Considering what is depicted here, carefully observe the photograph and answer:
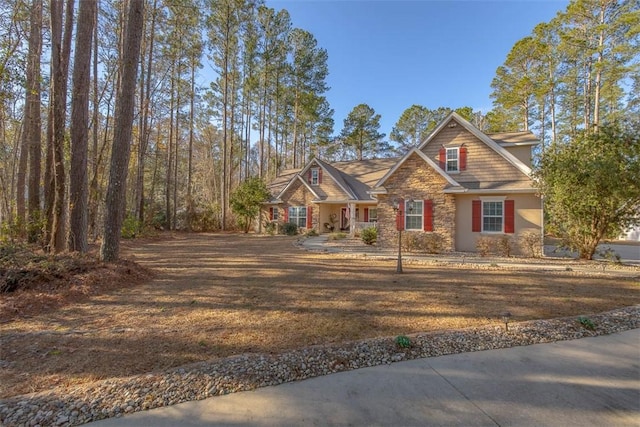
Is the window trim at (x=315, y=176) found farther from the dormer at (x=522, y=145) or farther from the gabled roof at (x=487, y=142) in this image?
the dormer at (x=522, y=145)

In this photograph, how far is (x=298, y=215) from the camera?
70.7 ft

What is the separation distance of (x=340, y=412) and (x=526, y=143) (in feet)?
51.2

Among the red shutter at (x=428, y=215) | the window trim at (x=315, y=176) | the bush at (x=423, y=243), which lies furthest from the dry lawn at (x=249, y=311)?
the window trim at (x=315, y=176)

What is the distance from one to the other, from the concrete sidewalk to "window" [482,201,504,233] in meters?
9.27

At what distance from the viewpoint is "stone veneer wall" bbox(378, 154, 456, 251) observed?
1212cm

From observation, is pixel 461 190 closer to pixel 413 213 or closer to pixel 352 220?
pixel 413 213

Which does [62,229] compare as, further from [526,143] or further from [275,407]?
[526,143]

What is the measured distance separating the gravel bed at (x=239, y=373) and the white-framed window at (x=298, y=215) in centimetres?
1769

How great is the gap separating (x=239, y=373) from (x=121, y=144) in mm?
7251

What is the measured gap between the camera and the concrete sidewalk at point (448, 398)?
228 cm

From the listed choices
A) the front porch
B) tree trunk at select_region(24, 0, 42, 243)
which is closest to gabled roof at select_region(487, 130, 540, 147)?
the front porch

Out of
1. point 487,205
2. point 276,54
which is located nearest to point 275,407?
point 487,205

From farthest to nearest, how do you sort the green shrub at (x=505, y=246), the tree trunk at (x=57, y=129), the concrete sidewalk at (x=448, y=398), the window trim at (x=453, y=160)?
the window trim at (x=453, y=160) < the green shrub at (x=505, y=246) < the tree trunk at (x=57, y=129) < the concrete sidewalk at (x=448, y=398)

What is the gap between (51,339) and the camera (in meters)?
3.57
